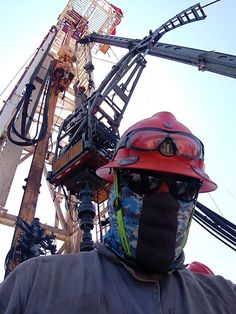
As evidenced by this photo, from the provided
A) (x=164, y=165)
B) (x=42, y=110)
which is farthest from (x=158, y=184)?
(x=42, y=110)

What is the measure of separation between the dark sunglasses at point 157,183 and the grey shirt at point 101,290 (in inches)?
12.5

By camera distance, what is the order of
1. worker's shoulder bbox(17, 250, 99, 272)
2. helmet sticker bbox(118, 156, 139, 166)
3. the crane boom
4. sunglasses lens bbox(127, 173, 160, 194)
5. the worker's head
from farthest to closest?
the crane boom, helmet sticker bbox(118, 156, 139, 166), sunglasses lens bbox(127, 173, 160, 194), the worker's head, worker's shoulder bbox(17, 250, 99, 272)

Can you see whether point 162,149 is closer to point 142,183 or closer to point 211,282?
point 142,183

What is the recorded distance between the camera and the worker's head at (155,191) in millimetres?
1481

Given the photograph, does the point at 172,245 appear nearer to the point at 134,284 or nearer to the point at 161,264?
the point at 161,264

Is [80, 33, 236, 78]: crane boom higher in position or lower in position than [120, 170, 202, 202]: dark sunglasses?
higher

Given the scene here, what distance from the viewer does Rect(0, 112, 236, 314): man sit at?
130 cm

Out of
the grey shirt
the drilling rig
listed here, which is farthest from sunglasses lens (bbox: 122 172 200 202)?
the drilling rig

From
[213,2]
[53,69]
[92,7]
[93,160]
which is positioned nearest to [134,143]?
[93,160]

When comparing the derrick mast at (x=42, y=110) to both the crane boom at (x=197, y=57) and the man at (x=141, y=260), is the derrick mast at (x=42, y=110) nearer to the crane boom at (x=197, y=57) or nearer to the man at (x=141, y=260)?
the crane boom at (x=197, y=57)

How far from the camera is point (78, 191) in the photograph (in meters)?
6.58

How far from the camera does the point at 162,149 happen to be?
5.90 feet

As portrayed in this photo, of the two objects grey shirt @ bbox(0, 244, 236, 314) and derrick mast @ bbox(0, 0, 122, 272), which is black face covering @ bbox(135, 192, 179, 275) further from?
derrick mast @ bbox(0, 0, 122, 272)

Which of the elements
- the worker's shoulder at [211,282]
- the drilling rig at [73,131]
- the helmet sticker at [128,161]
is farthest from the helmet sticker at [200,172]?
the drilling rig at [73,131]
